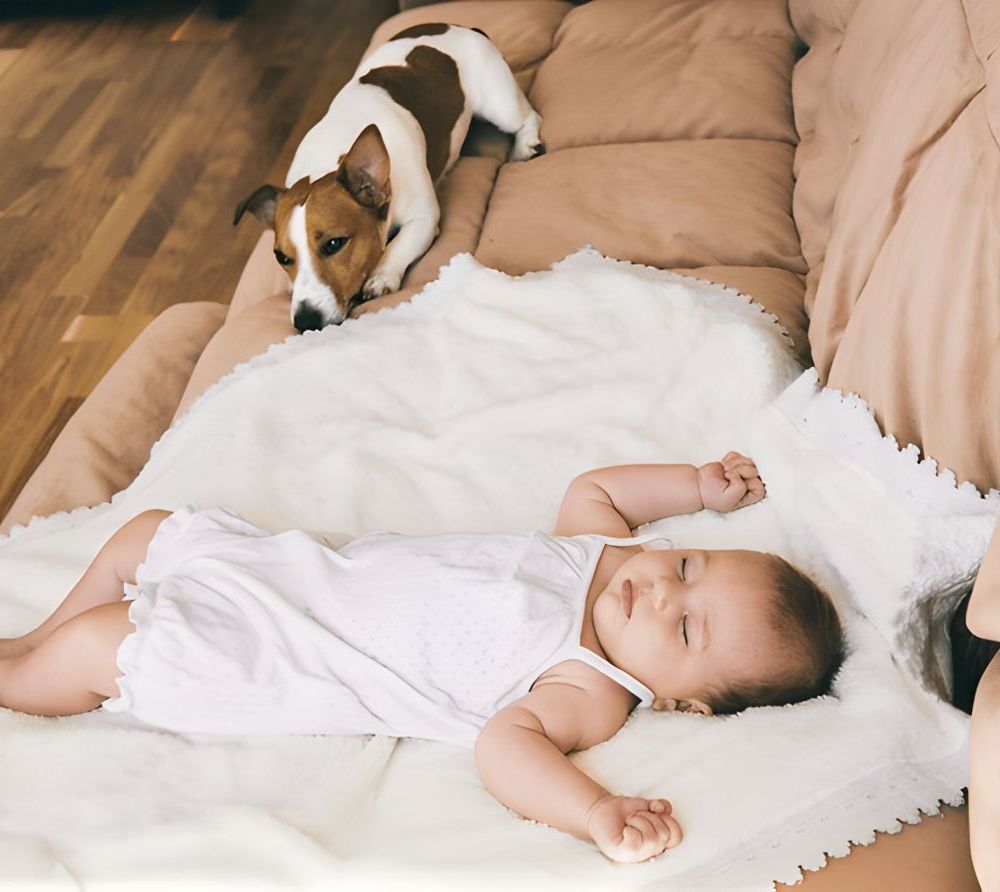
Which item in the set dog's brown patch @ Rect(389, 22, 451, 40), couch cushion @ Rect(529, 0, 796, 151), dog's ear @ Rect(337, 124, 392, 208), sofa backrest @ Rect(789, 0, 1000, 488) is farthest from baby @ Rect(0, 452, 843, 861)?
dog's brown patch @ Rect(389, 22, 451, 40)

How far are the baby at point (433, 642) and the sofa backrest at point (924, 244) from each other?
0.24 m

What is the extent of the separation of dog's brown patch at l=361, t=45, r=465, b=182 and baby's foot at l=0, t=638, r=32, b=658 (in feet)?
4.58

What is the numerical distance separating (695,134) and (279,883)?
1.73 m

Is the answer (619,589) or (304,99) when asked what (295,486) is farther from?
(304,99)

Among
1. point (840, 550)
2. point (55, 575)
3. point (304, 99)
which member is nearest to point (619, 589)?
point (840, 550)

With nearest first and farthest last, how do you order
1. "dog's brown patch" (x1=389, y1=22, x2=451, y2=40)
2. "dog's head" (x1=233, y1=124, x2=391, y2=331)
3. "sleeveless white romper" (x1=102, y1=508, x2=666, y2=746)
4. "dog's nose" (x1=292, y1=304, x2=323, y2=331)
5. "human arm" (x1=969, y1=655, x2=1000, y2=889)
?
"human arm" (x1=969, y1=655, x2=1000, y2=889) < "sleeveless white romper" (x1=102, y1=508, x2=666, y2=746) < "dog's nose" (x1=292, y1=304, x2=323, y2=331) < "dog's head" (x1=233, y1=124, x2=391, y2=331) < "dog's brown patch" (x1=389, y1=22, x2=451, y2=40)

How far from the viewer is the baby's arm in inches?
39.7

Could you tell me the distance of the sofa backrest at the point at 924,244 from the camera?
1.10 m

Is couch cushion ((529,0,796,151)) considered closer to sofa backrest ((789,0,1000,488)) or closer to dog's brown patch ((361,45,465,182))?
dog's brown patch ((361,45,465,182))

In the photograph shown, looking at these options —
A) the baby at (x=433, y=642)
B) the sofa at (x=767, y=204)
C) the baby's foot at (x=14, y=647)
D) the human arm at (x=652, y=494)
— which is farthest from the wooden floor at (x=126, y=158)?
the human arm at (x=652, y=494)

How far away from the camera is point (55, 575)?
1.45 metres

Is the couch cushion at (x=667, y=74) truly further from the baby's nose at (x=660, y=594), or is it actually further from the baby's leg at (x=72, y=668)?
the baby's leg at (x=72, y=668)

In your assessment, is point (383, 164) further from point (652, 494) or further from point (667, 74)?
point (652, 494)

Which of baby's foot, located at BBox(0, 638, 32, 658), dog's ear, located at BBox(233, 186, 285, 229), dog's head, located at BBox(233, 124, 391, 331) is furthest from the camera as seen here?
dog's ear, located at BBox(233, 186, 285, 229)
